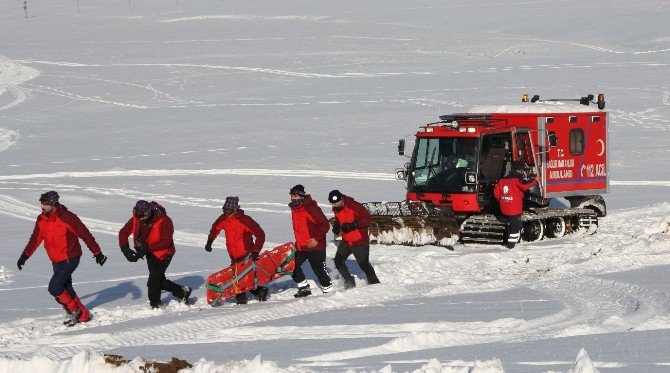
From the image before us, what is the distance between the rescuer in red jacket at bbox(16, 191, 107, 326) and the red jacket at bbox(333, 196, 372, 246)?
2.83 metres

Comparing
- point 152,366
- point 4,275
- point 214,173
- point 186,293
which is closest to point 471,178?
point 186,293

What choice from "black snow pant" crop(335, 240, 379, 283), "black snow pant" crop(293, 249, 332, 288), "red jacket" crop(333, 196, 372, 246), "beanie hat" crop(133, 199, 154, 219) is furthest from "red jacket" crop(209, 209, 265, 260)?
"black snow pant" crop(335, 240, 379, 283)

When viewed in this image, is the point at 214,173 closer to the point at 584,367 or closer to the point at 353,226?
the point at 353,226

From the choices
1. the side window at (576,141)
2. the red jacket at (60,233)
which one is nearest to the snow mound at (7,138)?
the side window at (576,141)

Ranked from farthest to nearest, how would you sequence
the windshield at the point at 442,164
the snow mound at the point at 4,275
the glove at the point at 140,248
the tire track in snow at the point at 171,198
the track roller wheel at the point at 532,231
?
the tire track in snow at the point at 171,198
the track roller wheel at the point at 532,231
the windshield at the point at 442,164
the snow mound at the point at 4,275
the glove at the point at 140,248

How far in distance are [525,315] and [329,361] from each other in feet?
8.87

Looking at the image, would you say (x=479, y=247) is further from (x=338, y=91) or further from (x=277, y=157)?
(x=338, y=91)

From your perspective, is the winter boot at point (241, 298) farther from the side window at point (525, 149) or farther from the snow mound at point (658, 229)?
Result: the side window at point (525, 149)

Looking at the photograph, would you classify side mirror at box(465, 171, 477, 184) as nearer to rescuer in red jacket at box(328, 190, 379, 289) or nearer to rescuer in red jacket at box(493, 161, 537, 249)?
rescuer in red jacket at box(493, 161, 537, 249)

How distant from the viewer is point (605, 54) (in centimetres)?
4441

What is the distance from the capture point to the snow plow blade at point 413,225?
15914mm

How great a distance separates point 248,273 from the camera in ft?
→ 39.2

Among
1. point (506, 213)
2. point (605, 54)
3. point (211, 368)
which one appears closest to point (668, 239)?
point (506, 213)

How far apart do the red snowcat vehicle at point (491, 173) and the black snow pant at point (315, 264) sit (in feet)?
13.1
